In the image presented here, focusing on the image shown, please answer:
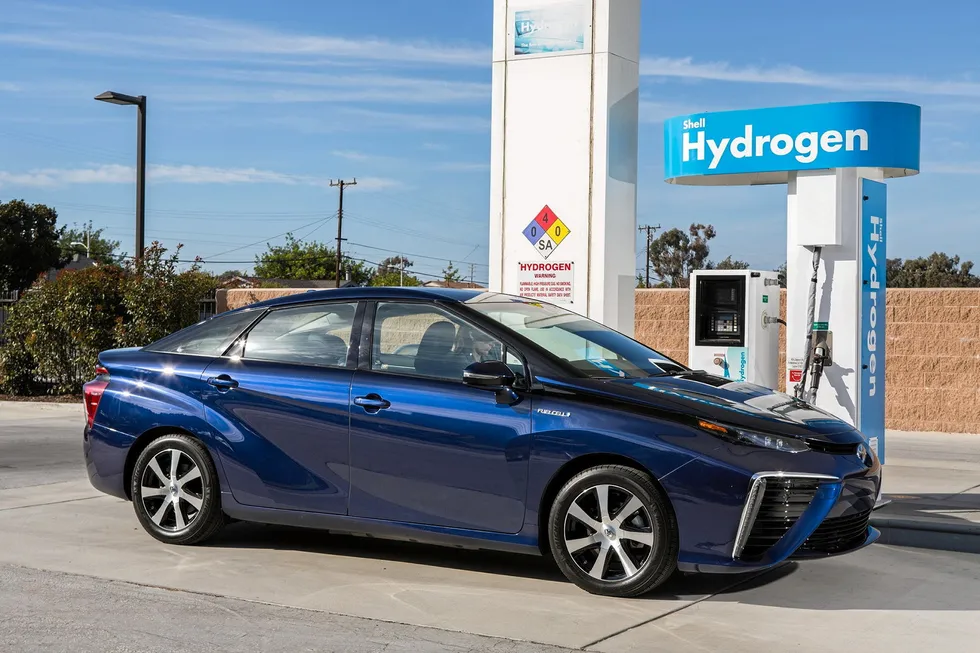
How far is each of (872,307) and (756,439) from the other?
3955mm


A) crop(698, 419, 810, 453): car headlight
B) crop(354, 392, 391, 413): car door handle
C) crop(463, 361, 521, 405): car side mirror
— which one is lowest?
crop(698, 419, 810, 453): car headlight

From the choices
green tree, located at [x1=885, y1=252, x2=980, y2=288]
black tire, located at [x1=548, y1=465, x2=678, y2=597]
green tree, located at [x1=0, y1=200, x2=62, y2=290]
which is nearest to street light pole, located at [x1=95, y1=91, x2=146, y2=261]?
black tire, located at [x1=548, y1=465, x2=678, y2=597]

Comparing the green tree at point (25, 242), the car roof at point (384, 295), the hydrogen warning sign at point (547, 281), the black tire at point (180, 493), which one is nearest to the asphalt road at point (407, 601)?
the black tire at point (180, 493)

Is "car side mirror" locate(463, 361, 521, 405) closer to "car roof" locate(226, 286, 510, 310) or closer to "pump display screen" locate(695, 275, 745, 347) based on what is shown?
"car roof" locate(226, 286, 510, 310)

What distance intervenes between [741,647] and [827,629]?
59 cm

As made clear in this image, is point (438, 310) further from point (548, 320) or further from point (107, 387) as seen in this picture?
point (107, 387)

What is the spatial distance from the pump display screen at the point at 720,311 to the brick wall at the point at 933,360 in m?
3.55

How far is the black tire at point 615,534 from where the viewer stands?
5652 millimetres

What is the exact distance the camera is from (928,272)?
166 ft

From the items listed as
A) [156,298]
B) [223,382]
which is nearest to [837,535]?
[223,382]

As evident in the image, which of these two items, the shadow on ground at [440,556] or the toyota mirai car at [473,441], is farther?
the shadow on ground at [440,556]

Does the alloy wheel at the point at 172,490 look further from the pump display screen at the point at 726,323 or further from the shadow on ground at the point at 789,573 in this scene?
the pump display screen at the point at 726,323

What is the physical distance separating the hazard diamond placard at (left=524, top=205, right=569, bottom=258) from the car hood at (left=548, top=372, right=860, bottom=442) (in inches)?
122

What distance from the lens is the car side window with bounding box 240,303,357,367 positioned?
6.70m
